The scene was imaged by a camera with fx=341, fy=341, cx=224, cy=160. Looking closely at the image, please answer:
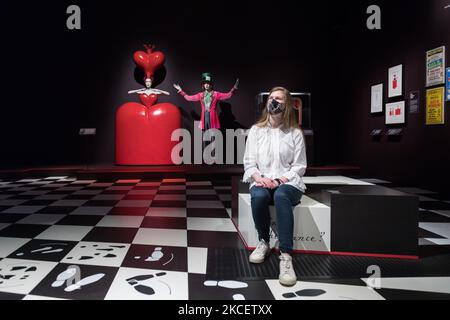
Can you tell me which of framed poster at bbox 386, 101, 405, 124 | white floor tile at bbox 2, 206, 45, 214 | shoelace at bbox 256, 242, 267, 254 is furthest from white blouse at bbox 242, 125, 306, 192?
framed poster at bbox 386, 101, 405, 124

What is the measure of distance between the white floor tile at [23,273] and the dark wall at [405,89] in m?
3.70

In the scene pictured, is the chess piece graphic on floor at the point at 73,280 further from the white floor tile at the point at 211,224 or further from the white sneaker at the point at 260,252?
the white floor tile at the point at 211,224

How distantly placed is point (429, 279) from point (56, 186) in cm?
414

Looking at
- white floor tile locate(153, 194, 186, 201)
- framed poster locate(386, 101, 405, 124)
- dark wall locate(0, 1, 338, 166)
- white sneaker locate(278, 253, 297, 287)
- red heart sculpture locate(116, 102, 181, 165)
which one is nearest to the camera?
white sneaker locate(278, 253, 297, 287)

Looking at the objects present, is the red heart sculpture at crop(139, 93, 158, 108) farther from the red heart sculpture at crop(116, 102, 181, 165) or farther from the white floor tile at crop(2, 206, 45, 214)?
the white floor tile at crop(2, 206, 45, 214)

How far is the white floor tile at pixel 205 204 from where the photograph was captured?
10.2 ft

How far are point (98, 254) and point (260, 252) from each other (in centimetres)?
87

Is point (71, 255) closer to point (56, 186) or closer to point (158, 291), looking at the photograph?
point (158, 291)

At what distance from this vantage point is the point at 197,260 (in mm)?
1739

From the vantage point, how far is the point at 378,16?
16.0ft

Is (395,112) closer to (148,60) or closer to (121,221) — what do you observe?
(121,221)

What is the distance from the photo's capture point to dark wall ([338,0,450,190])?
3709 millimetres

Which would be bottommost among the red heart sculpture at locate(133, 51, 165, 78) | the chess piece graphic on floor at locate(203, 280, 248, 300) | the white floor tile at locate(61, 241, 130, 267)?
the chess piece graphic on floor at locate(203, 280, 248, 300)

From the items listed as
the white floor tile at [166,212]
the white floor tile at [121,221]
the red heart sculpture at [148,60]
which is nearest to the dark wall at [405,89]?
the white floor tile at [166,212]
